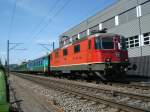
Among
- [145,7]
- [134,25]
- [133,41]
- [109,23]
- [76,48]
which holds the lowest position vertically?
[76,48]

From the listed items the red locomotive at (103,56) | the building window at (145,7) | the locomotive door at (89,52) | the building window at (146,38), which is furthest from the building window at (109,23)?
the locomotive door at (89,52)

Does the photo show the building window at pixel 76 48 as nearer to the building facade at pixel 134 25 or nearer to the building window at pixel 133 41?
the building facade at pixel 134 25

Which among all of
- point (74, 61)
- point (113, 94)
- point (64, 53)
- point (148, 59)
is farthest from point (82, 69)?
point (113, 94)

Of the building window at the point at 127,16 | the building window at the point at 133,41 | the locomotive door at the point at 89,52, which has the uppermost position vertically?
the building window at the point at 127,16

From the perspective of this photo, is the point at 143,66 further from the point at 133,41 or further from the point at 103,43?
the point at 103,43

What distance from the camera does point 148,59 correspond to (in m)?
27.3

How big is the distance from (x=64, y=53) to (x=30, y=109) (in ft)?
59.9

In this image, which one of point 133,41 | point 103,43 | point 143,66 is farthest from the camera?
point 133,41

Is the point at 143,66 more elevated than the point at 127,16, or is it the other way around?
the point at 127,16

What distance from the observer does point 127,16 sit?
3562cm

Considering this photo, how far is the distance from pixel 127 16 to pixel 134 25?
2467 mm

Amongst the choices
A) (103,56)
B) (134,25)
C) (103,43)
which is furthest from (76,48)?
(134,25)

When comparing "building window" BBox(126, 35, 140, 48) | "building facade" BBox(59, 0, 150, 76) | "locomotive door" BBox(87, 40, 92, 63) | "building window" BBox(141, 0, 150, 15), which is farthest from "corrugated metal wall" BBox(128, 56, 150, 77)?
"locomotive door" BBox(87, 40, 92, 63)

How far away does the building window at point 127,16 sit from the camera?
3401 centimetres
